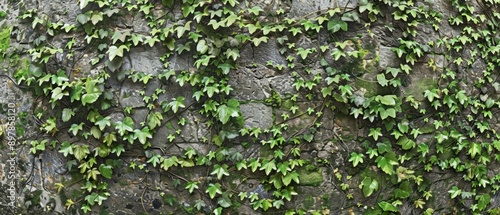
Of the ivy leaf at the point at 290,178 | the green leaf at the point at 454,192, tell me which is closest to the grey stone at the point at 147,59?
the ivy leaf at the point at 290,178

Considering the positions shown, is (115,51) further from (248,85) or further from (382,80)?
(382,80)

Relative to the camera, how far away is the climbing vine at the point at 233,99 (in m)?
2.56

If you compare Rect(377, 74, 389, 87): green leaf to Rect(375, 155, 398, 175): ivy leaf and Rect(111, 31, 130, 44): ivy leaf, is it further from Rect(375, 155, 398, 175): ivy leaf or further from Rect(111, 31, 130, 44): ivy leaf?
Rect(111, 31, 130, 44): ivy leaf

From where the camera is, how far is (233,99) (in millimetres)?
2559

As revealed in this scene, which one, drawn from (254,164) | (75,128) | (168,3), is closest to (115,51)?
(168,3)

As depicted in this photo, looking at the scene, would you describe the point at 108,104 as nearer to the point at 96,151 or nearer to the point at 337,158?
the point at 96,151

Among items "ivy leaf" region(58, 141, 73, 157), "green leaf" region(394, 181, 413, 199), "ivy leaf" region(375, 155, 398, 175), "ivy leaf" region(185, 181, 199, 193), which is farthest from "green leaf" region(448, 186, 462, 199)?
"ivy leaf" region(58, 141, 73, 157)

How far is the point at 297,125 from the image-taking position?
2.61m

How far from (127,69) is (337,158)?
1.46 metres

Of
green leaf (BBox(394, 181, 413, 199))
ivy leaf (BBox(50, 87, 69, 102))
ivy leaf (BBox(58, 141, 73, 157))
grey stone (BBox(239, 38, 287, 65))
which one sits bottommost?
green leaf (BBox(394, 181, 413, 199))

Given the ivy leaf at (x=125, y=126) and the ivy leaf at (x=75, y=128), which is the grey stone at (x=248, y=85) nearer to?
the ivy leaf at (x=125, y=126)

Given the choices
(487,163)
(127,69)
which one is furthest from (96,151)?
(487,163)

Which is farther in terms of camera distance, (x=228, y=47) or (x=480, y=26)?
(x=480, y=26)

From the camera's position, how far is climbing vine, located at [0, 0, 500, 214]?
256 cm
